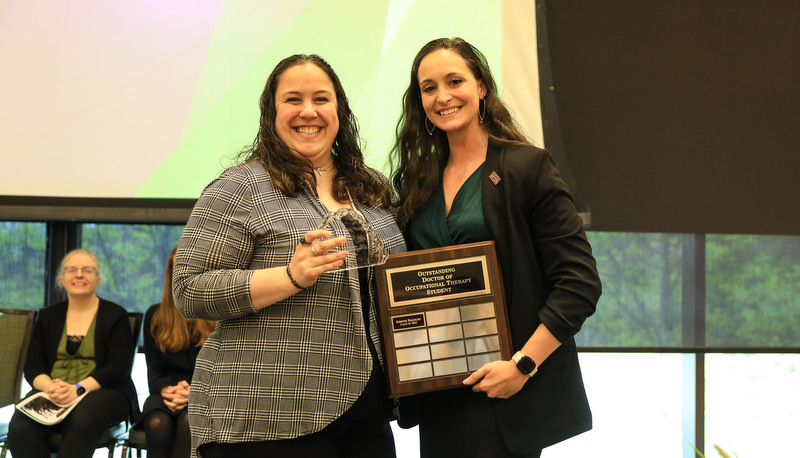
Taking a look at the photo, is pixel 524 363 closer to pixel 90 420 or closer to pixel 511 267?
pixel 511 267

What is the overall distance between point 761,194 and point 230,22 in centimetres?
319

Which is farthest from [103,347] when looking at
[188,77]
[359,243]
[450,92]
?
[450,92]

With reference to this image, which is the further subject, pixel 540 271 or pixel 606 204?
pixel 606 204

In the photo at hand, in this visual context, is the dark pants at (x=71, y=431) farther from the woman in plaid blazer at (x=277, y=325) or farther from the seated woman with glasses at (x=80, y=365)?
the woman in plaid blazer at (x=277, y=325)

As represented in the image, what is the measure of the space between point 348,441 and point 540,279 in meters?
0.63

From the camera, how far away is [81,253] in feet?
12.7

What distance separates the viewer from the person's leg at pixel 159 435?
11.0ft

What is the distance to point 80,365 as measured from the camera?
3.72m

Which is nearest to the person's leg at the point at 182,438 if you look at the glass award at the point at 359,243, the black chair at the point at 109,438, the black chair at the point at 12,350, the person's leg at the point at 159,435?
the person's leg at the point at 159,435

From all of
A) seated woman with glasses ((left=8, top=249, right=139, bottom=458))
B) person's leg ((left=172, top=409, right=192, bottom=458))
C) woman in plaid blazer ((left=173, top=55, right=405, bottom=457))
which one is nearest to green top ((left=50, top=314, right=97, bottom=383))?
seated woman with glasses ((left=8, top=249, right=139, bottom=458))

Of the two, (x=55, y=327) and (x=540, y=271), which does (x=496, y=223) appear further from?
(x=55, y=327)

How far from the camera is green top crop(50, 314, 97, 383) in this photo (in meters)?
3.69

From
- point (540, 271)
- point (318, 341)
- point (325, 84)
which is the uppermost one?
point (325, 84)

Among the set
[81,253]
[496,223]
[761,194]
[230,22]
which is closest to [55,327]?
[81,253]
